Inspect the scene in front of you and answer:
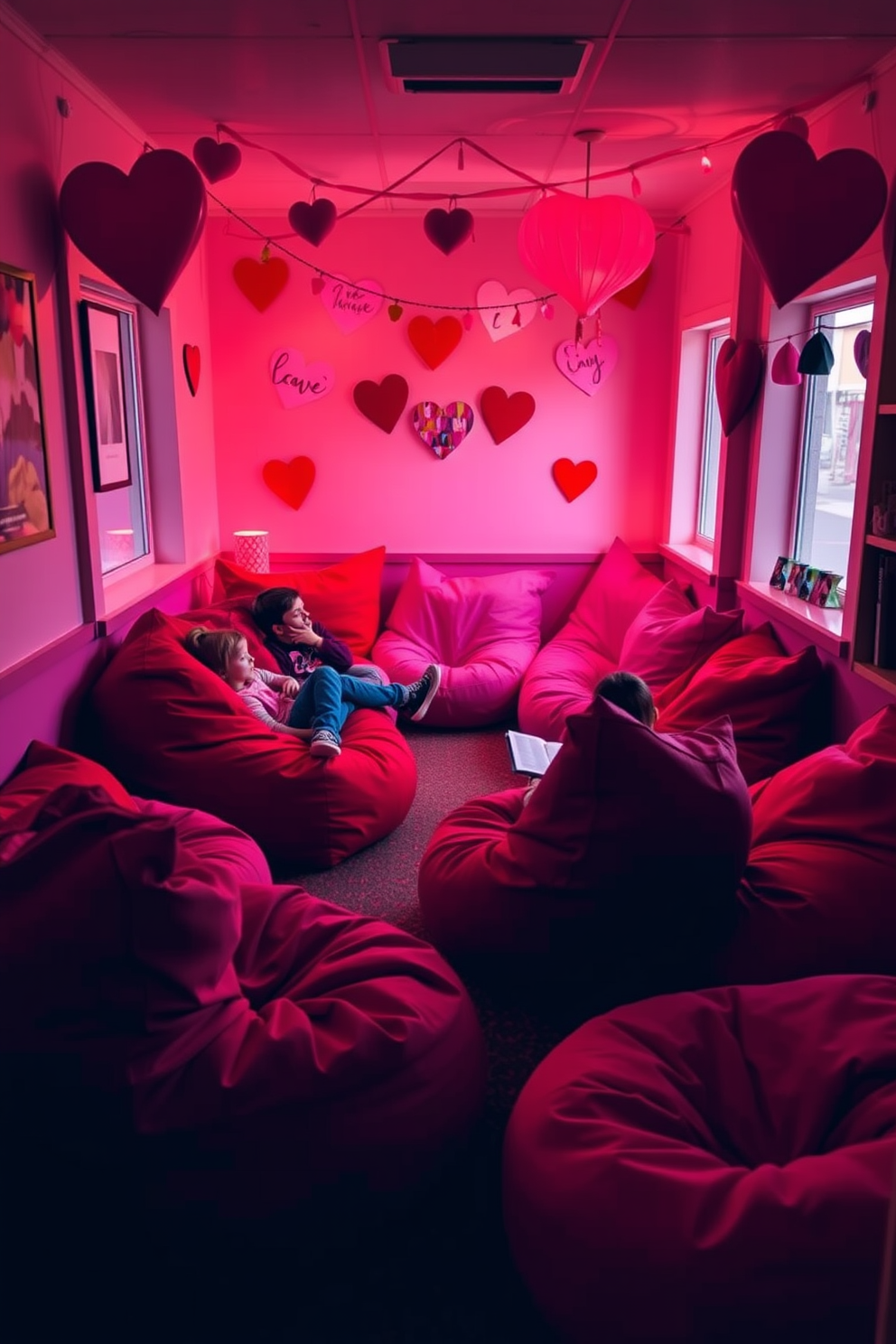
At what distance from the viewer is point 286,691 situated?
4.19 metres

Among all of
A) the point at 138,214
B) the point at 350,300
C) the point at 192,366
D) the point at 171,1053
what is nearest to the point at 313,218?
the point at 138,214

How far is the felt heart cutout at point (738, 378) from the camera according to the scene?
4090mm

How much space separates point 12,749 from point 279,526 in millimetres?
2834

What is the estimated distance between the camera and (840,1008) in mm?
1929

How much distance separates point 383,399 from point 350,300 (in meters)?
0.51

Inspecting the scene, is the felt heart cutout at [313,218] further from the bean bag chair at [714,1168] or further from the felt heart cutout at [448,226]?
the bean bag chair at [714,1168]

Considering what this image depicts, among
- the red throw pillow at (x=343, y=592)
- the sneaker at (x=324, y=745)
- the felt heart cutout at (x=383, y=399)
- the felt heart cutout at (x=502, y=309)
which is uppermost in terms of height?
the felt heart cutout at (x=502, y=309)

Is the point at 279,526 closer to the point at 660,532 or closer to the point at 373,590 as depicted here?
the point at 373,590

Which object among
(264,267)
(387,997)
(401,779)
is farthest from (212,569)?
(387,997)

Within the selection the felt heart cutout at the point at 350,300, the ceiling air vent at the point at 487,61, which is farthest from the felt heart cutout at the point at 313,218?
the felt heart cutout at the point at 350,300

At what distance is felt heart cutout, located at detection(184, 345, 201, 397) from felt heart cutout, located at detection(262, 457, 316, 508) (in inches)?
23.0

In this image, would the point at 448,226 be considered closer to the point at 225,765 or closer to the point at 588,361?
the point at 588,361

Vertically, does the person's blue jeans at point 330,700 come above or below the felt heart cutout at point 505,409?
below

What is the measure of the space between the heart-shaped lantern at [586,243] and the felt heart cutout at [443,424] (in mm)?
1573
